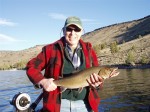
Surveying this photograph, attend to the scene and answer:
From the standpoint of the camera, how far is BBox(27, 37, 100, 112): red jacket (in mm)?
5258

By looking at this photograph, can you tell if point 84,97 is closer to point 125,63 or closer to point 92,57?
point 92,57

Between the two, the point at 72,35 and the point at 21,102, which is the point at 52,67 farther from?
the point at 21,102

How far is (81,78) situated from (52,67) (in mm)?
590

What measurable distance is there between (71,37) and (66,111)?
4.51ft

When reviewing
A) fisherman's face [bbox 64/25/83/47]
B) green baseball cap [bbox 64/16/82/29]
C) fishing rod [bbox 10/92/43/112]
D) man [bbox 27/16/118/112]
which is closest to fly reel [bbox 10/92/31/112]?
fishing rod [bbox 10/92/43/112]

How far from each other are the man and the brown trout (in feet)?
0.28

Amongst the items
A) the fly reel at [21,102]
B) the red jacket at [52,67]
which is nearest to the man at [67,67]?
the red jacket at [52,67]

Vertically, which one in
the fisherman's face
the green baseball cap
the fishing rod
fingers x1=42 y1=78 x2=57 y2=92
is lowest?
the fishing rod

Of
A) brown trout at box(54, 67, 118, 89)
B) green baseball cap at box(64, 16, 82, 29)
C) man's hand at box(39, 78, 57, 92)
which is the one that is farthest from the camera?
green baseball cap at box(64, 16, 82, 29)

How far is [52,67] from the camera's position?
17.7 ft

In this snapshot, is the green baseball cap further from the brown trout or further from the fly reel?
the fly reel

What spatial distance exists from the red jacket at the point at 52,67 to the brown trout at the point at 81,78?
0.17m

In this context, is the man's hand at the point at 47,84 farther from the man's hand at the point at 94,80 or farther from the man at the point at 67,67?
the man's hand at the point at 94,80

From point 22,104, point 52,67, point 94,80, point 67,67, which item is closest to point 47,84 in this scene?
point 52,67
